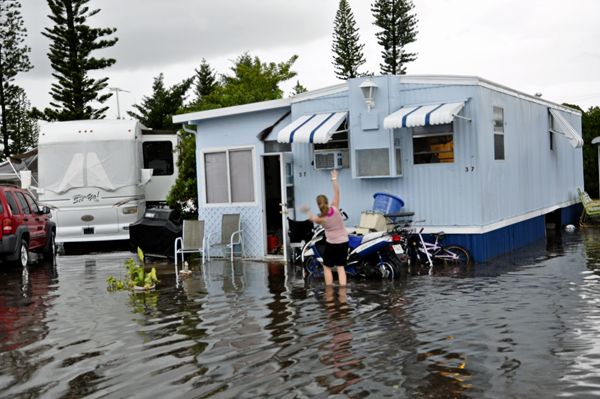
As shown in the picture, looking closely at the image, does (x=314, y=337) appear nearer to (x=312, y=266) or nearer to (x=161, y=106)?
(x=312, y=266)

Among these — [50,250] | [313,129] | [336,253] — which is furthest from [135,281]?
[50,250]

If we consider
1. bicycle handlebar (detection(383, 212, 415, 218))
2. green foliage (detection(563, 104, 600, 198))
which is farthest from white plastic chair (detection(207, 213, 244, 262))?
green foliage (detection(563, 104, 600, 198))

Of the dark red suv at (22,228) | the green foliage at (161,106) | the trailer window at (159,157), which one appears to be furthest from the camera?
the green foliage at (161,106)

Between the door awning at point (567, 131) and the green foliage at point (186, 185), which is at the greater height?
the door awning at point (567, 131)

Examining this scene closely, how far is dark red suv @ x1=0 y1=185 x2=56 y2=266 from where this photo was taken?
13.0m

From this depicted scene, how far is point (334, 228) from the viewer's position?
936cm

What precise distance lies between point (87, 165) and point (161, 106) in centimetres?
2659

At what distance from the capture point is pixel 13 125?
115 feet

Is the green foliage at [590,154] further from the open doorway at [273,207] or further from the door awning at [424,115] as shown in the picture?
the door awning at [424,115]

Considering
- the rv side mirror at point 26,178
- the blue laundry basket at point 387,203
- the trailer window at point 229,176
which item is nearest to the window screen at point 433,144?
the blue laundry basket at point 387,203

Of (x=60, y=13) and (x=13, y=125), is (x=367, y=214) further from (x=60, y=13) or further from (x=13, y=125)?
(x=13, y=125)

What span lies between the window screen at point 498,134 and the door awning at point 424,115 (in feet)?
4.41

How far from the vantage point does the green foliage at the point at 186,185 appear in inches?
680

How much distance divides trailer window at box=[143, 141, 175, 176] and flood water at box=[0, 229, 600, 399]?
7976 mm
